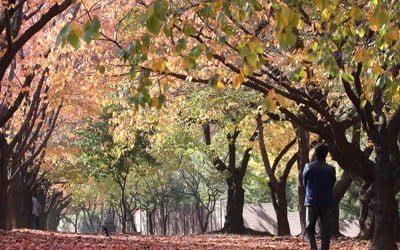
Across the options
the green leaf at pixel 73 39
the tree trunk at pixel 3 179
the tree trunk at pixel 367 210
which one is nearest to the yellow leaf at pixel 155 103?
the green leaf at pixel 73 39

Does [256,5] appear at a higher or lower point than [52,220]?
lower

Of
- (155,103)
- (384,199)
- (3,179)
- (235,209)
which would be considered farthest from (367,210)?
(155,103)

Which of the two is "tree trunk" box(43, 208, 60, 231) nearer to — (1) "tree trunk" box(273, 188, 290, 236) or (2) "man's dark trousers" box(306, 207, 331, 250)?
(1) "tree trunk" box(273, 188, 290, 236)

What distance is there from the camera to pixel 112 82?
13.1m

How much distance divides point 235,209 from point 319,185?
17.4 meters

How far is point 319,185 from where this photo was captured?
313 inches

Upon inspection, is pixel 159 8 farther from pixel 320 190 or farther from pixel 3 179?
pixel 3 179

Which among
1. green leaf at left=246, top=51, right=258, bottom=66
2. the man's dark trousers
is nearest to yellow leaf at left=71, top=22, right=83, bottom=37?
green leaf at left=246, top=51, right=258, bottom=66

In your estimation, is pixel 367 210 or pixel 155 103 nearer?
pixel 155 103

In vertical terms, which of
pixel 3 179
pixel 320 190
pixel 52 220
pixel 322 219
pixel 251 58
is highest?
pixel 52 220

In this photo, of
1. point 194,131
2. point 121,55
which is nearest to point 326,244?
point 121,55

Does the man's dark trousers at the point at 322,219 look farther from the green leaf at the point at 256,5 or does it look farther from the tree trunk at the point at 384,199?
the green leaf at the point at 256,5

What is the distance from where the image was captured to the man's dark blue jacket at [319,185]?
7.95 metres

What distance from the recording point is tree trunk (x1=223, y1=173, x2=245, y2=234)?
25.0 meters
